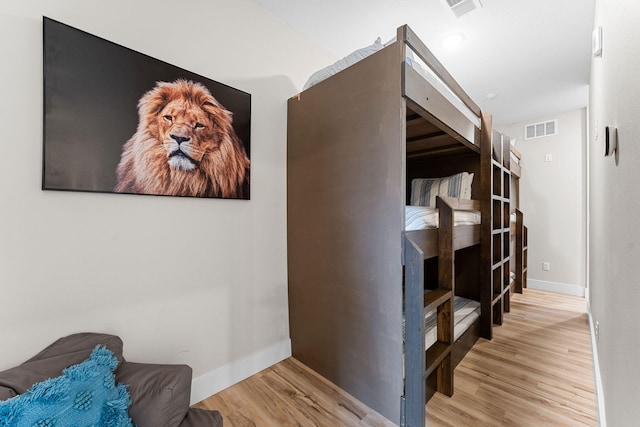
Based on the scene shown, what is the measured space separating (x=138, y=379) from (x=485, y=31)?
3135mm

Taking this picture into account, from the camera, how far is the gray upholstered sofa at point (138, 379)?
101 cm

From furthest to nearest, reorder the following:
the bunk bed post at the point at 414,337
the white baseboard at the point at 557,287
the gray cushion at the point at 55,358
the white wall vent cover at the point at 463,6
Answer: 1. the white baseboard at the point at 557,287
2. the white wall vent cover at the point at 463,6
3. the bunk bed post at the point at 414,337
4. the gray cushion at the point at 55,358

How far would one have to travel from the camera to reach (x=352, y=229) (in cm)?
156

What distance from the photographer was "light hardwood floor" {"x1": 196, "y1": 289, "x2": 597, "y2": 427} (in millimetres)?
1423

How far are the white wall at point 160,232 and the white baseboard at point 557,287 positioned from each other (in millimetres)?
3975

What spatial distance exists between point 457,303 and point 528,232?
2.61m

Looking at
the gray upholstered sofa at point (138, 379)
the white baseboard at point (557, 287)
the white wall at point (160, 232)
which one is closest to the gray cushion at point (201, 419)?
the gray upholstered sofa at point (138, 379)

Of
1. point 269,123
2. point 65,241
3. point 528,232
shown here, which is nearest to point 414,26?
point 269,123

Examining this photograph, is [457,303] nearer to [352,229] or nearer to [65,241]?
[352,229]

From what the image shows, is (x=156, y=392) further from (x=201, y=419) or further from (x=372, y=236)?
(x=372, y=236)

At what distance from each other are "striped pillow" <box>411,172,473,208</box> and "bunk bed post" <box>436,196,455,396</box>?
779 mm

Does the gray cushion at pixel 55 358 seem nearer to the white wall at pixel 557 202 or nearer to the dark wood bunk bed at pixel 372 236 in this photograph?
the dark wood bunk bed at pixel 372 236

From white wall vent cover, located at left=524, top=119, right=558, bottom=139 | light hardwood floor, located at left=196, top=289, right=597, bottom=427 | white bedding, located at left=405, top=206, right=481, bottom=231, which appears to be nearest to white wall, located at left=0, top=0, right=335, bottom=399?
light hardwood floor, located at left=196, top=289, right=597, bottom=427

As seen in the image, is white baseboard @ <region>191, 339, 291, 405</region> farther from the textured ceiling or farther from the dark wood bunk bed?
the textured ceiling
